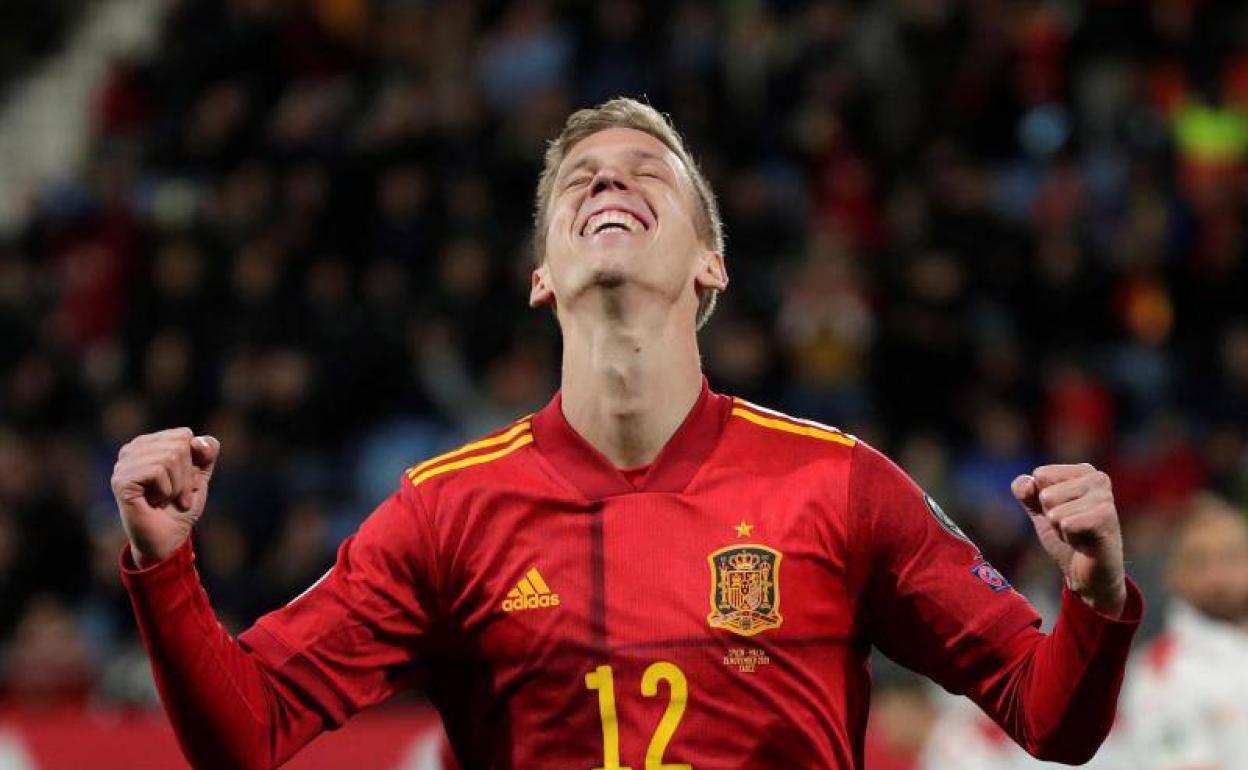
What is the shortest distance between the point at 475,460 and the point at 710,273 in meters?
0.68

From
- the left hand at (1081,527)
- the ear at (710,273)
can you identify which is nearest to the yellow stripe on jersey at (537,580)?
the ear at (710,273)

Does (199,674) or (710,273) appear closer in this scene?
(199,674)

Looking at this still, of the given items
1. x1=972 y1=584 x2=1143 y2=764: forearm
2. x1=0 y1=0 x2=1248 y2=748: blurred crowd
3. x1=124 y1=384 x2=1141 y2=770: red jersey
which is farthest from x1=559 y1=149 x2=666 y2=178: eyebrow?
x1=0 y1=0 x2=1248 y2=748: blurred crowd

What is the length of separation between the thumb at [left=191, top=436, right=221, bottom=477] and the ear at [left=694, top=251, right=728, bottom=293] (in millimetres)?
1184

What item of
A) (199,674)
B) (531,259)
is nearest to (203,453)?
(199,674)

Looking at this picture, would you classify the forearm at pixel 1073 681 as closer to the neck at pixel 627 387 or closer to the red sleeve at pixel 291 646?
the neck at pixel 627 387

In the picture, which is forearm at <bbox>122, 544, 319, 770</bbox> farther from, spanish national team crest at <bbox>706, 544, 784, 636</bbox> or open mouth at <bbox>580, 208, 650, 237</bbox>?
open mouth at <bbox>580, 208, 650, 237</bbox>

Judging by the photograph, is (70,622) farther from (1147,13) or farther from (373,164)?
(1147,13)

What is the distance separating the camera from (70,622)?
9.16 meters

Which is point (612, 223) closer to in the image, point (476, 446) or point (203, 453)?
point (476, 446)

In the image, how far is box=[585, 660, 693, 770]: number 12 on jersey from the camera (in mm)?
3664

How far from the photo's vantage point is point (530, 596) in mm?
3818

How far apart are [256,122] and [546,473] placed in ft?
26.4

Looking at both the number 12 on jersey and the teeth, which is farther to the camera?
the teeth
